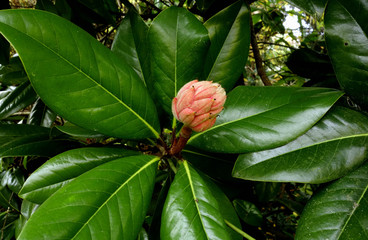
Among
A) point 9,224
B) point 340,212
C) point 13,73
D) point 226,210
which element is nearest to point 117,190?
point 226,210

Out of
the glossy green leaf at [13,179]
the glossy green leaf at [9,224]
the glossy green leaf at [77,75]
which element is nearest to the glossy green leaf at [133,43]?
the glossy green leaf at [77,75]

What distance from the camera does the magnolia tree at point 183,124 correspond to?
1.63ft

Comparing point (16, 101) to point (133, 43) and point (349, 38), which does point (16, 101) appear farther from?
point (349, 38)

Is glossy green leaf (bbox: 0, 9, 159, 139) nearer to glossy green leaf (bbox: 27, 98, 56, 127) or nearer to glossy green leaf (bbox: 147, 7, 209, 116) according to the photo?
glossy green leaf (bbox: 147, 7, 209, 116)

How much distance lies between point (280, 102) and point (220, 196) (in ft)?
1.11

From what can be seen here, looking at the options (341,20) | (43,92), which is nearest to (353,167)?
(341,20)

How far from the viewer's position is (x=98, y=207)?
483 mm

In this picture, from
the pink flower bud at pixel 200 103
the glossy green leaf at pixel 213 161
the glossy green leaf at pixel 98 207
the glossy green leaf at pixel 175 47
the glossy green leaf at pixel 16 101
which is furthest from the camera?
the glossy green leaf at pixel 16 101

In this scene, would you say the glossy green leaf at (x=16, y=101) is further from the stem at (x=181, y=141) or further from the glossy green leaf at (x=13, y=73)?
the stem at (x=181, y=141)

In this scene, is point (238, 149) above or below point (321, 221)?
above

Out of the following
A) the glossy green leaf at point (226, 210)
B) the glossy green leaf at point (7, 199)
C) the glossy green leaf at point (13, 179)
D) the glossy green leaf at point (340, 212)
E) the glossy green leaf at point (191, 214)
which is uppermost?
the glossy green leaf at point (191, 214)

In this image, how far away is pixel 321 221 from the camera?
56cm

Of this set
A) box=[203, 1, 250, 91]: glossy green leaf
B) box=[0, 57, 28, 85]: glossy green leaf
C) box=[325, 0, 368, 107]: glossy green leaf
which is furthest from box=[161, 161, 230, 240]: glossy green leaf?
box=[0, 57, 28, 85]: glossy green leaf

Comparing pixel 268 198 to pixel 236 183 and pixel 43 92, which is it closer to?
pixel 236 183
